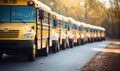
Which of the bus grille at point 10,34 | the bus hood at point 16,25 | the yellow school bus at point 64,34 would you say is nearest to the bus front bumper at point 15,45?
the bus grille at point 10,34

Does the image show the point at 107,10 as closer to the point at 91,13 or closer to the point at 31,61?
the point at 91,13

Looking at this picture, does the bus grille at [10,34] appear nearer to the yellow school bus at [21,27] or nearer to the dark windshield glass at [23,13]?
the yellow school bus at [21,27]

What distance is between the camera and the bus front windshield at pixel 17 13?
19375mm

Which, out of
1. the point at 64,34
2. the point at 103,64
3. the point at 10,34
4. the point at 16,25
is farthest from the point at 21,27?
the point at 64,34

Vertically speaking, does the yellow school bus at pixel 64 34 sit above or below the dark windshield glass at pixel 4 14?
below

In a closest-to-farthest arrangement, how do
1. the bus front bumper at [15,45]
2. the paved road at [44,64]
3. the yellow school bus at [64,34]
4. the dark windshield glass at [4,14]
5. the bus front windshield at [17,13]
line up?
the paved road at [44,64] < the bus front bumper at [15,45] < the dark windshield glass at [4,14] < the bus front windshield at [17,13] < the yellow school bus at [64,34]

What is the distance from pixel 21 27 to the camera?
18.6m

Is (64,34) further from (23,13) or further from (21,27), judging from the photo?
(21,27)

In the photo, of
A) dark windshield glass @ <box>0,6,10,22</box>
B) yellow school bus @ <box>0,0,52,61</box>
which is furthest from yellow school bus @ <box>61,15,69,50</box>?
dark windshield glass @ <box>0,6,10,22</box>

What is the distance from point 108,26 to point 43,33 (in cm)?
9505

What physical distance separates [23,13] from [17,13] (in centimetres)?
28

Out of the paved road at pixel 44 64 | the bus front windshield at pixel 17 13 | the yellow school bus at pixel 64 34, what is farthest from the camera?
the yellow school bus at pixel 64 34

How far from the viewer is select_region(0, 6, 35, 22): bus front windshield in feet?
63.6

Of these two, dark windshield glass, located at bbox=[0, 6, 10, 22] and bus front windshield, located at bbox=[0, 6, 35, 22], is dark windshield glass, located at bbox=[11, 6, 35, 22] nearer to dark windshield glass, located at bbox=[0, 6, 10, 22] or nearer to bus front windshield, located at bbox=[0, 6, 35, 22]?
bus front windshield, located at bbox=[0, 6, 35, 22]
